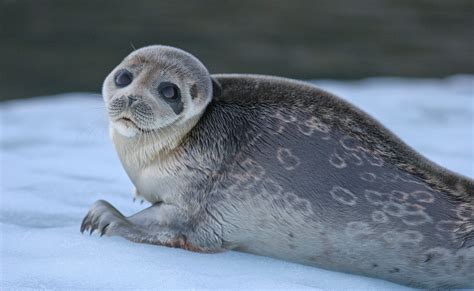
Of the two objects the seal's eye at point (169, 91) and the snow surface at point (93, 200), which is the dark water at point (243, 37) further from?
the seal's eye at point (169, 91)

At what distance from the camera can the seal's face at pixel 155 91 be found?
10.7 ft

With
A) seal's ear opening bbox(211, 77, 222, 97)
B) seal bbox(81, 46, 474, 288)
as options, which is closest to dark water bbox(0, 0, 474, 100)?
seal's ear opening bbox(211, 77, 222, 97)

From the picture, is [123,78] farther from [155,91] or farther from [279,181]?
[279,181]

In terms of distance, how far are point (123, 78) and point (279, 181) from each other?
0.71m

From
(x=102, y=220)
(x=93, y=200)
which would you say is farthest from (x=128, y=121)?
(x=93, y=200)

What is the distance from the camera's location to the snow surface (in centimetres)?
297

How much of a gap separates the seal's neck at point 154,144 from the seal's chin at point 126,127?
0.12ft

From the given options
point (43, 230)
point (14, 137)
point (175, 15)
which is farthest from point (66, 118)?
point (175, 15)

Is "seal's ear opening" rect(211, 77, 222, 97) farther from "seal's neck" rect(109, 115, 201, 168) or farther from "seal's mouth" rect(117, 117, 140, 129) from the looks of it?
"seal's mouth" rect(117, 117, 140, 129)

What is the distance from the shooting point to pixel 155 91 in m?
3.31

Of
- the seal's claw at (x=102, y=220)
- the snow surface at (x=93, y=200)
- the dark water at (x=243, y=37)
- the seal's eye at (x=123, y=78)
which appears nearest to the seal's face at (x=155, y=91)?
the seal's eye at (x=123, y=78)

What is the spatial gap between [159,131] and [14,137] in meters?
2.53

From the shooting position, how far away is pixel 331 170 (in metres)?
3.23

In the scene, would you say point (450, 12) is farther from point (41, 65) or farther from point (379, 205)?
point (379, 205)
